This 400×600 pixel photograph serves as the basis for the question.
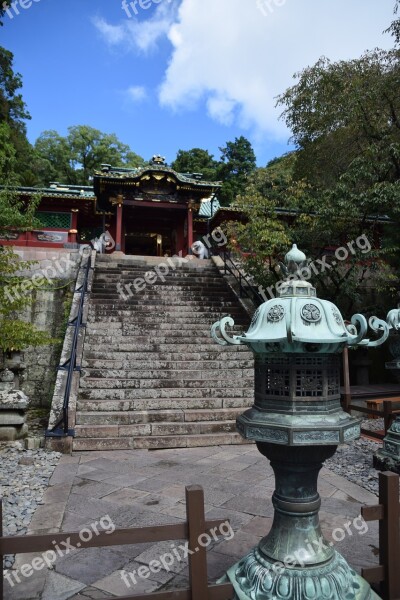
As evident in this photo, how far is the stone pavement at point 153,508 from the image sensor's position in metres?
2.83

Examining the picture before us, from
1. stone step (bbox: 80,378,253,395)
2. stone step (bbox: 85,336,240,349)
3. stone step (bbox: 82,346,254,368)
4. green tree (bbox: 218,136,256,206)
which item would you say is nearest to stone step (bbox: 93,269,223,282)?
stone step (bbox: 85,336,240,349)

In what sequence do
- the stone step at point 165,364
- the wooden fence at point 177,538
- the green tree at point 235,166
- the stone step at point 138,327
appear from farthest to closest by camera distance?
the green tree at point 235,166 < the stone step at point 138,327 < the stone step at point 165,364 < the wooden fence at point 177,538

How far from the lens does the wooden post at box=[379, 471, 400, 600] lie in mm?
2434

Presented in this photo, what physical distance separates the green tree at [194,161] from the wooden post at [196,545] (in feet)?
107

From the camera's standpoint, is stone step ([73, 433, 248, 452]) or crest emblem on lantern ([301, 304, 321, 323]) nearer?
crest emblem on lantern ([301, 304, 321, 323])

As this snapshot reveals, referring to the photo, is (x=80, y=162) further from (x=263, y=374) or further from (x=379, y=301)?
(x=263, y=374)

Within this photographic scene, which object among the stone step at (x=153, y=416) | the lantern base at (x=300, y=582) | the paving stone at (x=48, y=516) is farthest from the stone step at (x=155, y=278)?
the lantern base at (x=300, y=582)

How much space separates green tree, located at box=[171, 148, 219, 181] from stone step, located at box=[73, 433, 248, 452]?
95.9 ft

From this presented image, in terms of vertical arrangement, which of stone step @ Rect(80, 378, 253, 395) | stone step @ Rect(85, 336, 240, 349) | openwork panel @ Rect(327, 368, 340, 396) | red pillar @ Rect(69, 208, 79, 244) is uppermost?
red pillar @ Rect(69, 208, 79, 244)

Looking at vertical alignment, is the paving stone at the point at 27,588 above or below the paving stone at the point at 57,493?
above

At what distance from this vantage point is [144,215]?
18344 mm

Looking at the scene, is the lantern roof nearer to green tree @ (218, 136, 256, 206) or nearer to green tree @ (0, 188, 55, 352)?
green tree @ (0, 188, 55, 352)

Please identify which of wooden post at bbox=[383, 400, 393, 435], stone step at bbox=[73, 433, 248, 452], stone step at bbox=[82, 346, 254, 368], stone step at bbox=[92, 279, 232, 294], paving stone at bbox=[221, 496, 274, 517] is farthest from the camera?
stone step at bbox=[92, 279, 232, 294]

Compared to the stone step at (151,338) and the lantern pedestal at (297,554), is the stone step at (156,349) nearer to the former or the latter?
the stone step at (151,338)
